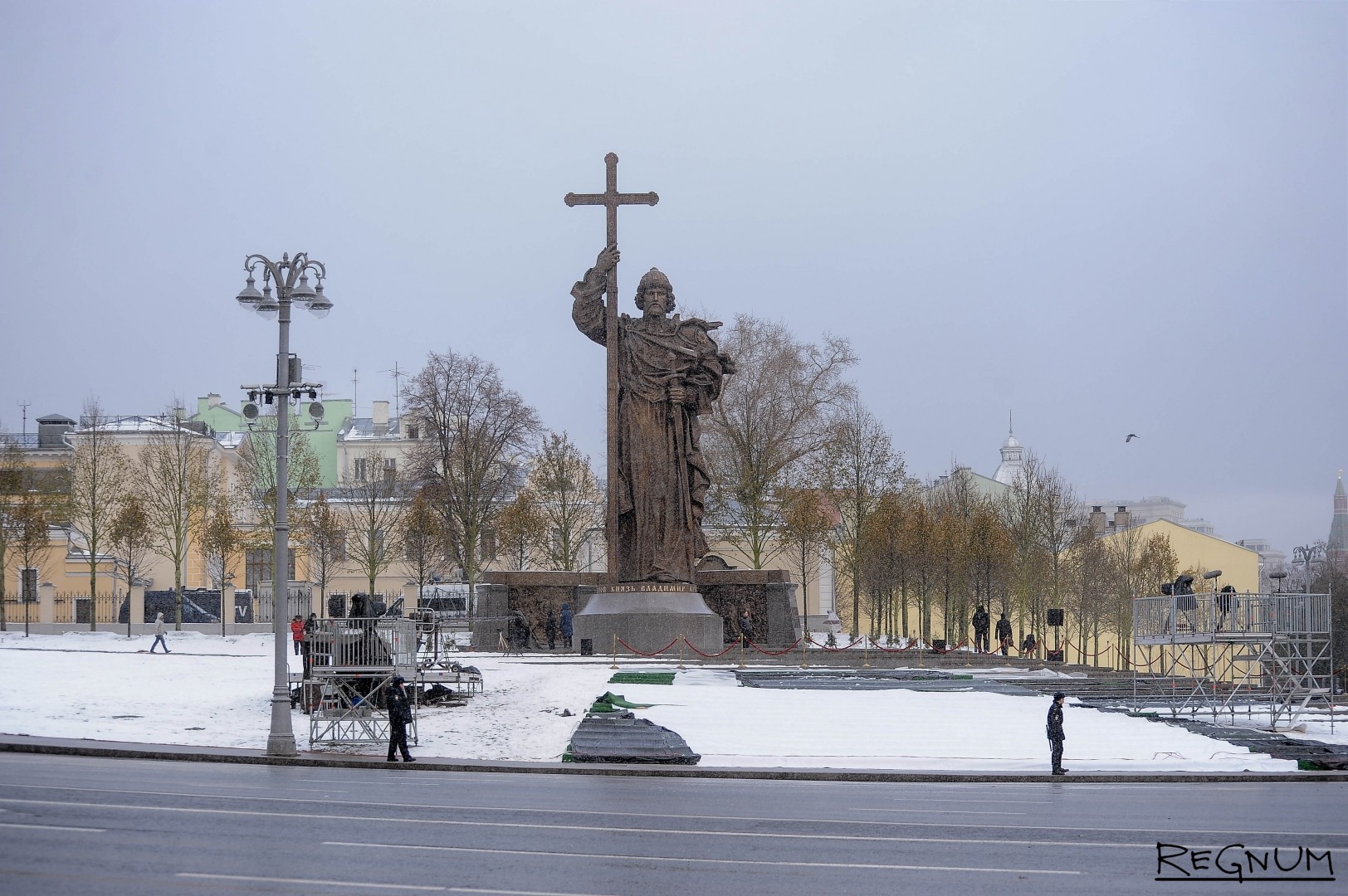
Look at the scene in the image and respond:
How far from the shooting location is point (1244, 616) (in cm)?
2953

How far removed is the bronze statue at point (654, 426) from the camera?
3544 centimetres

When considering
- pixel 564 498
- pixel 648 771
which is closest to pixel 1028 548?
pixel 564 498

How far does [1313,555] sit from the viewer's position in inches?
4272

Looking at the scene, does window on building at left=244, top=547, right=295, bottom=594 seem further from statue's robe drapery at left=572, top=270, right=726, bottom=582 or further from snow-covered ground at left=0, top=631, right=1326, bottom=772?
snow-covered ground at left=0, top=631, right=1326, bottom=772

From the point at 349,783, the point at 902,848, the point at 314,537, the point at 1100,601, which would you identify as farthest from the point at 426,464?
the point at 902,848

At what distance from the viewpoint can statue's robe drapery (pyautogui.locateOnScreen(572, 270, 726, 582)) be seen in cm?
3544

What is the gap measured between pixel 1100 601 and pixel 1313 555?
5032cm

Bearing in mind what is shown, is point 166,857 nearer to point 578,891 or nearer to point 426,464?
point 578,891

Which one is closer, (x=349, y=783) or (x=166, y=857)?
(x=166, y=857)

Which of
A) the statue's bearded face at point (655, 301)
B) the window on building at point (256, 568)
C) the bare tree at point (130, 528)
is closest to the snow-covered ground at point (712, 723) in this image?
the statue's bearded face at point (655, 301)

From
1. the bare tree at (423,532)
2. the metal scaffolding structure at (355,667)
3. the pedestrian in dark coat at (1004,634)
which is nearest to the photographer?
the metal scaffolding structure at (355,667)

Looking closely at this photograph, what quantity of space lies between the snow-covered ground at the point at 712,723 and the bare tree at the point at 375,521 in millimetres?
30073

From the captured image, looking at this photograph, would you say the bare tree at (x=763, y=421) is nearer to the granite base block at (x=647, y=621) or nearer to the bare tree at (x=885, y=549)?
the bare tree at (x=885, y=549)

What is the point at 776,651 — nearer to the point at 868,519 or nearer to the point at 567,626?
the point at 567,626
